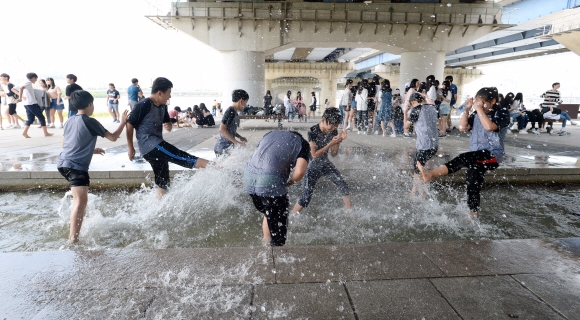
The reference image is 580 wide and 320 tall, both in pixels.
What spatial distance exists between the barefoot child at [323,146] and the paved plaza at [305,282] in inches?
56.5

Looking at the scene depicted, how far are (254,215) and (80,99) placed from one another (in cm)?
278

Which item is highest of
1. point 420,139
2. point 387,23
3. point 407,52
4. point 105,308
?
point 387,23

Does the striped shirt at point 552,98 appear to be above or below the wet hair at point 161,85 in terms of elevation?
above

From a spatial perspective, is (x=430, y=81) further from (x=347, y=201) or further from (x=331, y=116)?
(x=331, y=116)

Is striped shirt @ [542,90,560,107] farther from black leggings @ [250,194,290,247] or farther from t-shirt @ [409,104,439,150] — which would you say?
black leggings @ [250,194,290,247]

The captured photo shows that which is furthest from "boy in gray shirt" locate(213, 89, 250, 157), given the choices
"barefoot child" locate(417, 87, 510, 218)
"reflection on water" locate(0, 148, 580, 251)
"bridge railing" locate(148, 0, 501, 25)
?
"bridge railing" locate(148, 0, 501, 25)

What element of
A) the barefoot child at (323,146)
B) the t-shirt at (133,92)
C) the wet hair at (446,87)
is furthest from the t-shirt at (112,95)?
the barefoot child at (323,146)

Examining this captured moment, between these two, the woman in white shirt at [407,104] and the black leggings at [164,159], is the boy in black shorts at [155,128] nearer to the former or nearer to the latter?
the black leggings at [164,159]

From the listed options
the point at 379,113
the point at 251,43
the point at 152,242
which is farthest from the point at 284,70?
the point at 152,242

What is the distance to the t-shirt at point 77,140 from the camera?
374 centimetres

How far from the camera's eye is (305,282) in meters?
2.56

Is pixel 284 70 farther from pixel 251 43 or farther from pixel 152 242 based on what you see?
pixel 152 242

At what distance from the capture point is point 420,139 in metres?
5.31

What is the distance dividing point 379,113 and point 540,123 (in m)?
7.66
